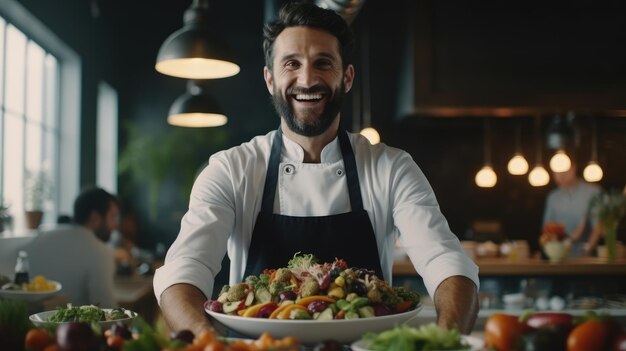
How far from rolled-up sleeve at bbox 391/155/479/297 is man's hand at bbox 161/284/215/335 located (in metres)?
0.58

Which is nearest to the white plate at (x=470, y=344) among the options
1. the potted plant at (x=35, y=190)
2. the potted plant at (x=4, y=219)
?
the potted plant at (x=4, y=219)

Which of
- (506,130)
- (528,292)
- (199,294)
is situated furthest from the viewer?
(506,130)

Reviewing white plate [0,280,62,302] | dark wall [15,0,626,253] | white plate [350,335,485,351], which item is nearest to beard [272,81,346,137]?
white plate [350,335,485,351]

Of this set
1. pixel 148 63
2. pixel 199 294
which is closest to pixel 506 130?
pixel 148 63

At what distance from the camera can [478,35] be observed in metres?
6.22

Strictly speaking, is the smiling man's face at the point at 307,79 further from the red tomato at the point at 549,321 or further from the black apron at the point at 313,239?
the red tomato at the point at 549,321

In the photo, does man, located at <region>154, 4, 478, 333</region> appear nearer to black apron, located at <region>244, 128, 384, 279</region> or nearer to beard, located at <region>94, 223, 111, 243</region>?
black apron, located at <region>244, 128, 384, 279</region>

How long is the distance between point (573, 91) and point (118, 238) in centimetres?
465

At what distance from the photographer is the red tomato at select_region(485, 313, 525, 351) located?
1.19 meters

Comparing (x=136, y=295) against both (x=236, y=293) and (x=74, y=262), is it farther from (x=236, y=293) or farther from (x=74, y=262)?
(x=236, y=293)

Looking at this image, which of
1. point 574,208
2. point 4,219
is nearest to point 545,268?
point 574,208

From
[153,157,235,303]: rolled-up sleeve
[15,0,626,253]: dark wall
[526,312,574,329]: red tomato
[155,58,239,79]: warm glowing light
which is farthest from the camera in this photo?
[15,0,626,253]: dark wall

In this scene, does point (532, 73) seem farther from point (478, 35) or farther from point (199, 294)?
point (199, 294)

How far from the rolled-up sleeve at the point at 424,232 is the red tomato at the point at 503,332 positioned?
1.79 feet
